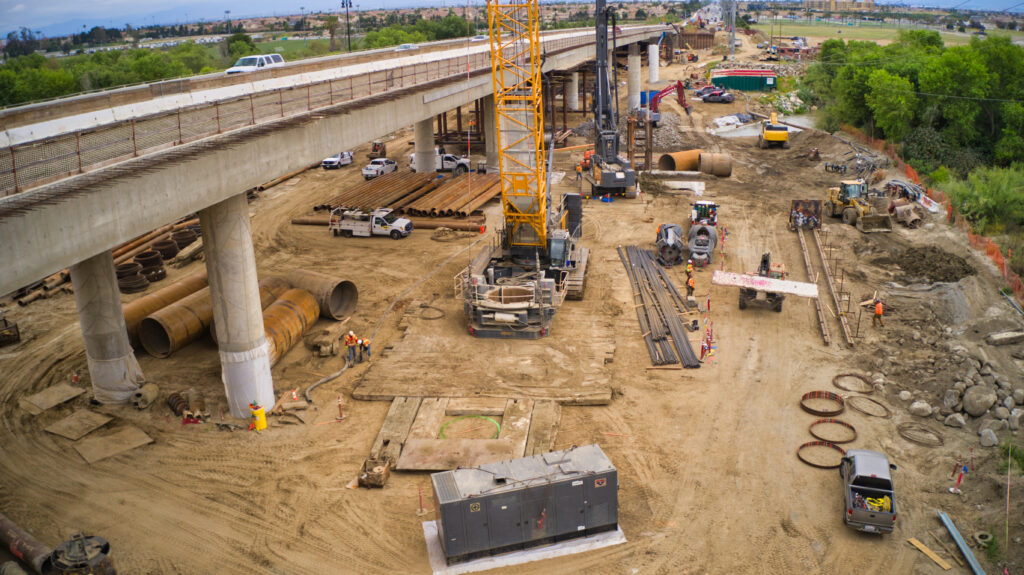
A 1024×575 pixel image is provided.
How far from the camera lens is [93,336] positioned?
83.5 feet

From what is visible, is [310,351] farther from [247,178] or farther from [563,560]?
[563,560]

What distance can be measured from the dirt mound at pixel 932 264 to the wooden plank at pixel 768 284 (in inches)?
310

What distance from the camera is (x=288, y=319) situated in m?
29.1

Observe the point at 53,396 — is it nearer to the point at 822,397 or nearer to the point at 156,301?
the point at 156,301

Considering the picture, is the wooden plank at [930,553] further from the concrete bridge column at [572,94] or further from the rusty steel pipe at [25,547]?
the concrete bridge column at [572,94]

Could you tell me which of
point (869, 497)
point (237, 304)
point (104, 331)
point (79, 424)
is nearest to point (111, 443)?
point (79, 424)

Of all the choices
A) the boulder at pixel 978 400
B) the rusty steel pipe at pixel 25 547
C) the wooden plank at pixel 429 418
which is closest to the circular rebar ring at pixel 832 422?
the boulder at pixel 978 400

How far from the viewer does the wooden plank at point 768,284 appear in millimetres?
30141

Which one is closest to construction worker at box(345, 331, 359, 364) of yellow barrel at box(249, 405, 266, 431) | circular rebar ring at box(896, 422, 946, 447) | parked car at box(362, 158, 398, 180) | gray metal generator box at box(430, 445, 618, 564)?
yellow barrel at box(249, 405, 266, 431)

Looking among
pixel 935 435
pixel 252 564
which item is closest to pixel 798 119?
pixel 935 435

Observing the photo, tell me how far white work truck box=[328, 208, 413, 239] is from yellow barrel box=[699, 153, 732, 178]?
76.9 ft

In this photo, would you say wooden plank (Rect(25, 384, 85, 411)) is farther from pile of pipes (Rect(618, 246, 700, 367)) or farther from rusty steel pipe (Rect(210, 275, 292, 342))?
pile of pipes (Rect(618, 246, 700, 367))

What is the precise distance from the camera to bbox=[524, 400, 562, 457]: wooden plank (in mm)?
22516

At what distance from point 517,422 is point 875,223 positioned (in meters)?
27.9
